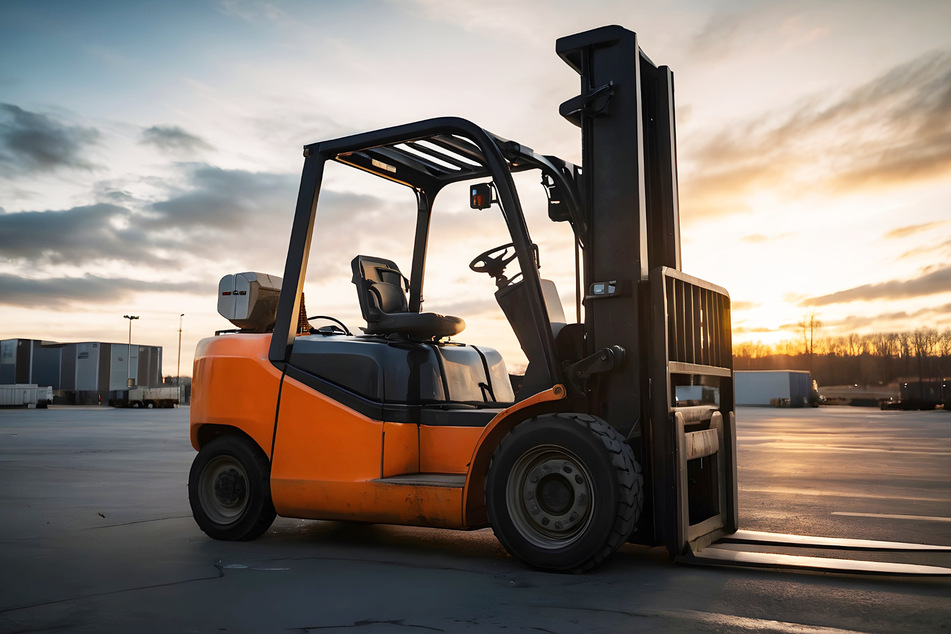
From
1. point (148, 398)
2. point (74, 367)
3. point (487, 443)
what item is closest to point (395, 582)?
point (487, 443)

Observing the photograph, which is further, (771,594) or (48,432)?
(48,432)

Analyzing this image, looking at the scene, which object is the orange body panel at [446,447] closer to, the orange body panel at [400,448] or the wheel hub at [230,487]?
the orange body panel at [400,448]

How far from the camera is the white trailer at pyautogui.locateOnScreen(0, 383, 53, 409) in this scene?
57438 millimetres

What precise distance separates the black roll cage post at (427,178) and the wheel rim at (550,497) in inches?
21.8

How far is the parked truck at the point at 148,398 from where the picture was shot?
60000 mm

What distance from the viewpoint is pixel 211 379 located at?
22.6 feet

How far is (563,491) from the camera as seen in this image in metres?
5.11

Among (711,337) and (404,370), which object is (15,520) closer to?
(404,370)

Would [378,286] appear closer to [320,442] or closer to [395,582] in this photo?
[320,442]

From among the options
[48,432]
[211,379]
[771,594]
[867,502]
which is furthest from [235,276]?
[48,432]

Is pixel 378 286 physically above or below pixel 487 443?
above

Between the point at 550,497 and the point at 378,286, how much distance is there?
2312mm

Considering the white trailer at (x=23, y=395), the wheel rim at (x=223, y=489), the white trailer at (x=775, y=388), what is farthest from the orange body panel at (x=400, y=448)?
the white trailer at (x=23, y=395)

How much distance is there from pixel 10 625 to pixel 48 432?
2398cm
